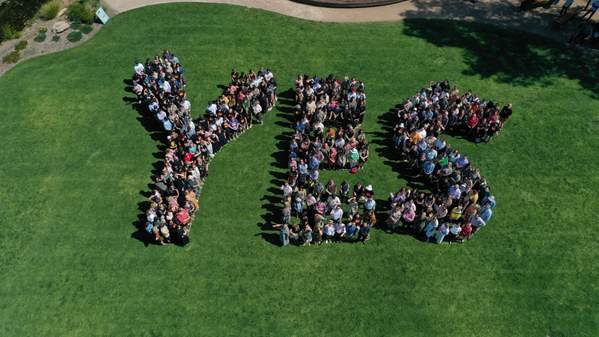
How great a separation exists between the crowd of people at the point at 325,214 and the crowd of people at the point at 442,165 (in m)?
1.20

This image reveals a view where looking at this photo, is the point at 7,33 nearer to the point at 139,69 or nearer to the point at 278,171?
the point at 139,69

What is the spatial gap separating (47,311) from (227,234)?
284 inches

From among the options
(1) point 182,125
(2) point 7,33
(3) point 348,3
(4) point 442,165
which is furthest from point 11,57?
(4) point 442,165

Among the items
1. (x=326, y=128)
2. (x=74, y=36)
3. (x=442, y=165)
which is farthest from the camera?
(x=74, y=36)

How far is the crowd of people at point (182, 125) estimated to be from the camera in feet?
63.0

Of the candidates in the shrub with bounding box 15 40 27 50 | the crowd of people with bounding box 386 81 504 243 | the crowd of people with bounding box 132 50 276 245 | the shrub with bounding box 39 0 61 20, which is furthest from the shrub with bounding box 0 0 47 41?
the crowd of people with bounding box 386 81 504 243

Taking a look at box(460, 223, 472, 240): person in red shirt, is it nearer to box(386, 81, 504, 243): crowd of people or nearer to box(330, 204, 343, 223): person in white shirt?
box(386, 81, 504, 243): crowd of people

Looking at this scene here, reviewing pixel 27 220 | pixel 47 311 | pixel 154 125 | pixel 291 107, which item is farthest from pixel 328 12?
pixel 47 311

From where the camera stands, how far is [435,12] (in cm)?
2970

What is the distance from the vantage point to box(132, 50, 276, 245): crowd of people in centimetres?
1920

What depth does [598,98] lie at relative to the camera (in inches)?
977

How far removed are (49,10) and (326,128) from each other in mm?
20033

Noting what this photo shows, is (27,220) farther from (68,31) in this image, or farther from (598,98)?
(598,98)

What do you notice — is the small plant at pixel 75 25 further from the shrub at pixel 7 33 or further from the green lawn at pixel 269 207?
the shrub at pixel 7 33
